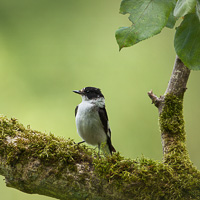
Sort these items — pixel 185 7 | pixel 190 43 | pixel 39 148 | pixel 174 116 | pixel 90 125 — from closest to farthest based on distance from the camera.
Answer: pixel 185 7 < pixel 190 43 < pixel 39 148 < pixel 174 116 < pixel 90 125

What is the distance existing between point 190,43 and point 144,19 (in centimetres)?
24

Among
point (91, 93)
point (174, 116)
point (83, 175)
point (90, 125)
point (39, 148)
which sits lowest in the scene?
point (83, 175)

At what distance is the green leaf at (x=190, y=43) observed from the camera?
1399 millimetres

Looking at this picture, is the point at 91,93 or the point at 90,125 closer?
the point at 90,125

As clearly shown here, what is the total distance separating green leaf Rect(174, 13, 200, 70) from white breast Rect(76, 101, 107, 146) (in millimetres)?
2892

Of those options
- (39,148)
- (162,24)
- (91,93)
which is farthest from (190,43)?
(91,93)

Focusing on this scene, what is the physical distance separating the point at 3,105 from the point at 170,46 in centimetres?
410

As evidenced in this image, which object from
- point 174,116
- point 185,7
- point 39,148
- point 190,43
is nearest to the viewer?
point 185,7

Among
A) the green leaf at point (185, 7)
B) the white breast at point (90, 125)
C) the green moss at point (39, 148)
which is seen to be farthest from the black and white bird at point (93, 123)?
the green leaf at point (185, 7)

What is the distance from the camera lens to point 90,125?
423 cm

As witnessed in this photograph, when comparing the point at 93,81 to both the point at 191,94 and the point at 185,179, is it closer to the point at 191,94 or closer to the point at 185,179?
the point at 191,94

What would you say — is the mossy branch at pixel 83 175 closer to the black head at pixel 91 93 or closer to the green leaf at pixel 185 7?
the green leaf at pixel 185 7

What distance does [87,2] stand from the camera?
330 inches

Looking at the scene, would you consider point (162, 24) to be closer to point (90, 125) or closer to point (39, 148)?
point (39, 148)
